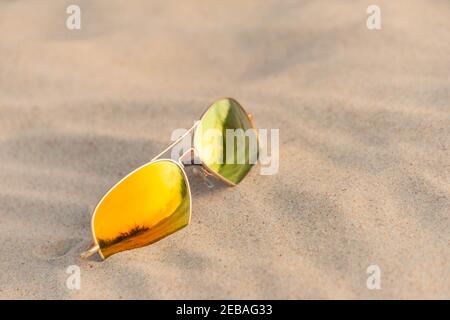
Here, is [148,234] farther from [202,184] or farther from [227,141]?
[227,141]

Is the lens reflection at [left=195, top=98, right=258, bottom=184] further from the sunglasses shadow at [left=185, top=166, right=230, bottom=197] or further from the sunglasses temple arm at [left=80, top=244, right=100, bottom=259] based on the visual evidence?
the sunglasses temple arm at [left=80, top=244, right=100, bottom=259]

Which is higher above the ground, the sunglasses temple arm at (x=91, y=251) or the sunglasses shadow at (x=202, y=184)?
the sunglasses shadow at (x=202, y=184)

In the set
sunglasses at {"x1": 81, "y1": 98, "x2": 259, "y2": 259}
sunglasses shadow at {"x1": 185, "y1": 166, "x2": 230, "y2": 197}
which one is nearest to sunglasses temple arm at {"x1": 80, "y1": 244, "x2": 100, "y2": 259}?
sunglasses at {"x1": 81, "y1": 98, "x2": 259, "y2": 259}

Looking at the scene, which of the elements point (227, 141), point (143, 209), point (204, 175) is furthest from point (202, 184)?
point (143, 209)

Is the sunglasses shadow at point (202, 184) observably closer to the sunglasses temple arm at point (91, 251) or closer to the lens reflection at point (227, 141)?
the lens reflection at point (227, 141)

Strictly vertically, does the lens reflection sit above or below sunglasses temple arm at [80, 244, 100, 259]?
above

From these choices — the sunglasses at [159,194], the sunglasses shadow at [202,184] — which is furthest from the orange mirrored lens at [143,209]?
the sunglasses shadow at [202,184]

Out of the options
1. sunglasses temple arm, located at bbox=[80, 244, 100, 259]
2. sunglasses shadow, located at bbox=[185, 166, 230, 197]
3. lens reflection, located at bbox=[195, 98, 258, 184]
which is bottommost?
sunglasses temple arm, located at bbox=[80, 244, 100, 259]
